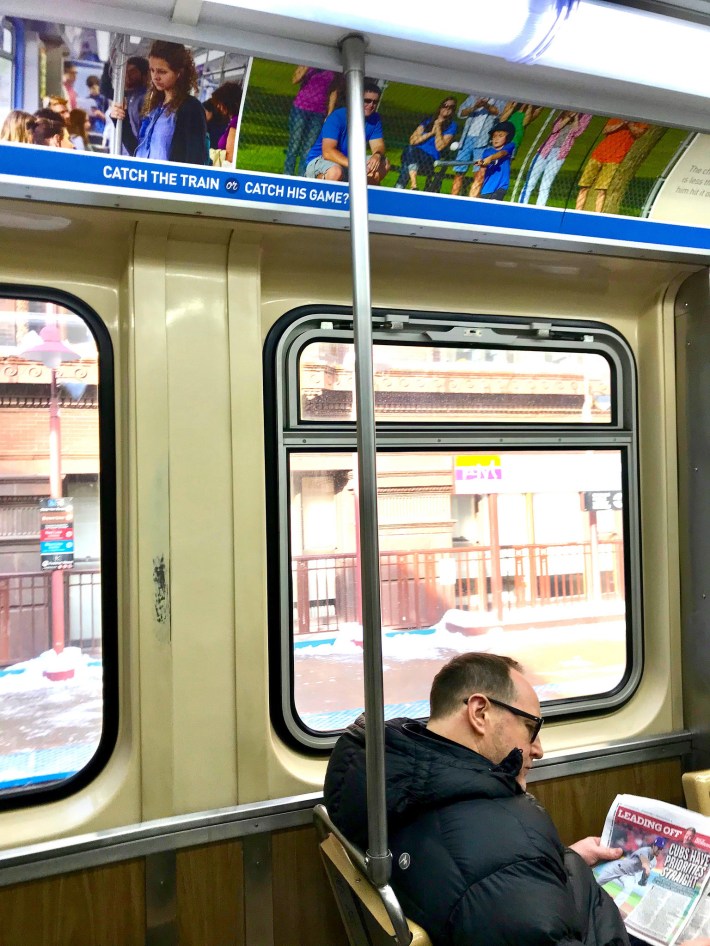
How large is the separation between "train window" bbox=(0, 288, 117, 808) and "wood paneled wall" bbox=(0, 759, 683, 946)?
0.29 meters

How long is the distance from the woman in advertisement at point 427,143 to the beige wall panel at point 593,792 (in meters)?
2.23

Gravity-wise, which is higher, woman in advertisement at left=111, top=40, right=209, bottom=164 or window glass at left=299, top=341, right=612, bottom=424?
woman in advertisement at left=111, top=40, right=209, bottom=164

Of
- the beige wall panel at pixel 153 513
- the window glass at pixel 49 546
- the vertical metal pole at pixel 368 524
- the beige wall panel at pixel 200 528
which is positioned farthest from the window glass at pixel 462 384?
the vertical metal pole at pixel 368 524

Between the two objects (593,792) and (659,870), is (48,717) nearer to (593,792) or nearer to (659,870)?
(659,870)

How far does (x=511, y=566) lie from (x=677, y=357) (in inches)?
45.7

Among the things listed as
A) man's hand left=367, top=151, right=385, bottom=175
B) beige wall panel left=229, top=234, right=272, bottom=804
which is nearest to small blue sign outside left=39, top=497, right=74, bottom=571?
beige wall panel left=229, top=234, right=272, bottom=804

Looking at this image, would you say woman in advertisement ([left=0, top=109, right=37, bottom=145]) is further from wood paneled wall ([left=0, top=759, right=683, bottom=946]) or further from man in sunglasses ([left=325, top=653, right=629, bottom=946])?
wood paneled wall ([left=0, top=759, right=683, bottom=946])

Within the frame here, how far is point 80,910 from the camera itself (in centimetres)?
203

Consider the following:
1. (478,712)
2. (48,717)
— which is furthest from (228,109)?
(48,717)

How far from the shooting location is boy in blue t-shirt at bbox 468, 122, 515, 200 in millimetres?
2252

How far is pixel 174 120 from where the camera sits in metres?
1.92

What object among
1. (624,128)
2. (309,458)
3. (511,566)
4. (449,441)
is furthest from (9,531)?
(624,128)

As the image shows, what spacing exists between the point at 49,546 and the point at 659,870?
2.11m

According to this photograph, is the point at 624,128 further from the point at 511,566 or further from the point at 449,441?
the point at 511,566
